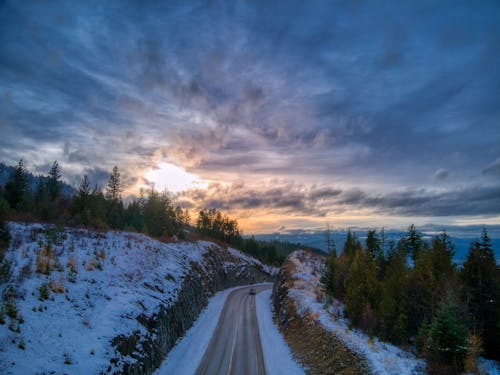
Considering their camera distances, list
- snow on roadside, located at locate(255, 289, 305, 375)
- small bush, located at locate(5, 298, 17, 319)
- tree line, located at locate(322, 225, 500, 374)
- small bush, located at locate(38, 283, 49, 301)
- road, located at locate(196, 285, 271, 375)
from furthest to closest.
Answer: tree line, located at locate(322, 225, 500, 374) → snow on roadside, located at locate(255, 289, 305, 375) → road, located at locate(196, 285, 271, 375) → small bush, located at locate(38, 283, 49, 301) → small bush, located at locate(5, 298, 17, 319)

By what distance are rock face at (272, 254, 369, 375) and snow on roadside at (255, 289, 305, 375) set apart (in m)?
0.67

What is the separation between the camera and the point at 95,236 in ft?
88.1

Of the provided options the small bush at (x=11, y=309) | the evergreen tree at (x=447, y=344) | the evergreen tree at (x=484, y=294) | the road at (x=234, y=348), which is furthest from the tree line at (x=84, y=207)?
the evergreen tree at (x=484, y=294)

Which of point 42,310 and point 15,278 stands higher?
point 15,278

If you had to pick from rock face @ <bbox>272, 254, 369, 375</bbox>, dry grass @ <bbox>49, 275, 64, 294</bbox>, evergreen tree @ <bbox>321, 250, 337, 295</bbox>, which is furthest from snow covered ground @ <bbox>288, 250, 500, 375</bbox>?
dry grass @ <bbox>49, 275, 64, 294</bbox>

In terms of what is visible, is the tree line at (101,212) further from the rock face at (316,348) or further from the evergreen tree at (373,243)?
the evergreen tree at (373,243)

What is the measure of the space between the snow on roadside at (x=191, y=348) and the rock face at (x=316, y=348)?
28.8ft

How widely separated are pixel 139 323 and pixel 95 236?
1387 centimetres

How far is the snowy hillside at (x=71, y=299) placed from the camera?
10797 millimetres

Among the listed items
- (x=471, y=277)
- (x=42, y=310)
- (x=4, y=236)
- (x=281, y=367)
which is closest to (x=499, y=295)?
(x=471, y=277)

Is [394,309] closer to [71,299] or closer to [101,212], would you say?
[71,299]

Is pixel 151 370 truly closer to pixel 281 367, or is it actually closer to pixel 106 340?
pixel 106 340

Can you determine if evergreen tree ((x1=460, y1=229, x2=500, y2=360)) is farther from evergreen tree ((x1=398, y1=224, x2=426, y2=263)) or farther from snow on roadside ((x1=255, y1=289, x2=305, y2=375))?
evergreen tree ((x1=398, y1=224, x2=426, y2=263))

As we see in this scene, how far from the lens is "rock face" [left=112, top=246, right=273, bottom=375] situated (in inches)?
593
